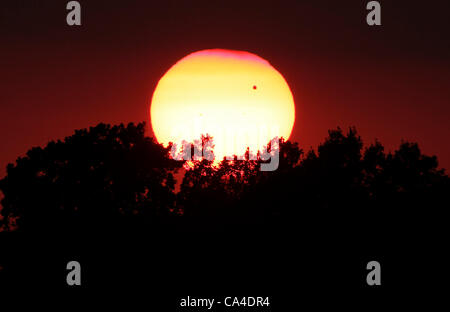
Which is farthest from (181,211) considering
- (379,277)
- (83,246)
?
(379,277)

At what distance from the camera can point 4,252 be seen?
66.2 m

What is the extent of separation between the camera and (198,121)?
3189 inches

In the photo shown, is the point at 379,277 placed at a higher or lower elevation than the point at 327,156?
Result: lower

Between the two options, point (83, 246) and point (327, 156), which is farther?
point (327, 156)

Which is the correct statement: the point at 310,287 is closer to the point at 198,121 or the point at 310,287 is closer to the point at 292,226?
the point at 292,226

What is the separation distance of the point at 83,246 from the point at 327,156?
12756 millimetres
